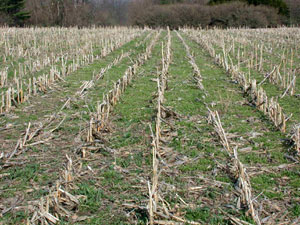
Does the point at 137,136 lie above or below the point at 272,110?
below

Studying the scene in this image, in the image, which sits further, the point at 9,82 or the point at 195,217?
the point at 9,82

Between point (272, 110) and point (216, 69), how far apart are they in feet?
17.2

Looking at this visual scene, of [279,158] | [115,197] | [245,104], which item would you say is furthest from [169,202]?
[245,104]

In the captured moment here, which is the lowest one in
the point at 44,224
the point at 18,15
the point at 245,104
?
the point at 44,224

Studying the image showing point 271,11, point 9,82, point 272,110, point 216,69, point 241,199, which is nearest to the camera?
point 241,199

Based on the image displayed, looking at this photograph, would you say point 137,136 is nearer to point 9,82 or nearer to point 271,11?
point 9,82

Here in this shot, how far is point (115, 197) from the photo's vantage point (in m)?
3.85

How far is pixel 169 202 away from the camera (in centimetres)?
371

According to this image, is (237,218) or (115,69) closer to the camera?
(237,218)

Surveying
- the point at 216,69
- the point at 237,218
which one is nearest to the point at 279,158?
the point at 237,218

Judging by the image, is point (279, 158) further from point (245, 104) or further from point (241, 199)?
point (245, 104)

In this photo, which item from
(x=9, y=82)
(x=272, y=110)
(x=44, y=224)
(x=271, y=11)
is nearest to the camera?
(x=44, y=224)

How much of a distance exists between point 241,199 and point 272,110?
282cm

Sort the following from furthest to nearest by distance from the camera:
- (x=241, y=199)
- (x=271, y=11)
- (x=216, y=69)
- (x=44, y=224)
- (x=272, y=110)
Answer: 1. (x=271, y=11)
2. (x=216, y=69)
3. (x=272, y=110)
4. (x=241, y=199)
5. (x=44, y=224)
